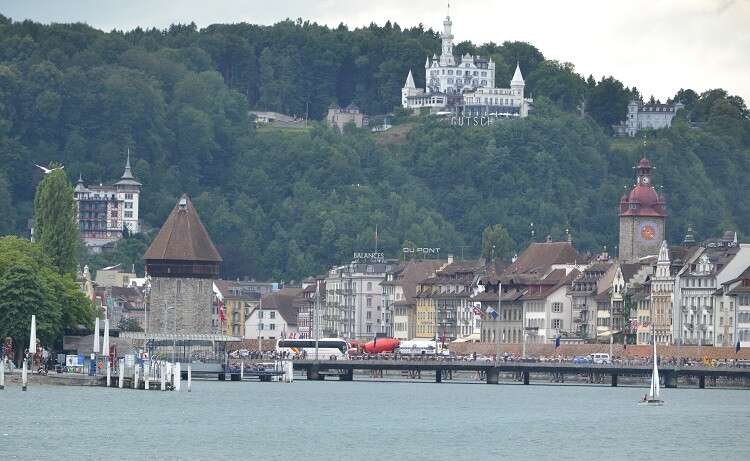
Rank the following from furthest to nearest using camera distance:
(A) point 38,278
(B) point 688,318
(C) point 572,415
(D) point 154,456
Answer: (B) point 688,318 < (A) point 38,278 < (C) point 572,415 < (D) point 154,456

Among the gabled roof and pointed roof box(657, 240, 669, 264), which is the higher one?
the gabled roof

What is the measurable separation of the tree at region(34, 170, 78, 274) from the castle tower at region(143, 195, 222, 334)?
14.7 meters

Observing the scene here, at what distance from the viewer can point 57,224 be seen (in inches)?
5807

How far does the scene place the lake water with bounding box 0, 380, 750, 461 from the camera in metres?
88.7

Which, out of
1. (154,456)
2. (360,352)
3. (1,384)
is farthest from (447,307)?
(154,456)

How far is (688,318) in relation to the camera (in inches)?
6496

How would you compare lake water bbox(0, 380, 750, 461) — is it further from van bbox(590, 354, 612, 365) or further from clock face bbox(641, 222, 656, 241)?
clock face bbox(641, 222, 656, 241)

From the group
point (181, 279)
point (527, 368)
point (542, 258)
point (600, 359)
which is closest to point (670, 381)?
point (527, 368)

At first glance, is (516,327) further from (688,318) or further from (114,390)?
(114,390)

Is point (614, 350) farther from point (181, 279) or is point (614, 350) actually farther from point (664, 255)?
point (181, 279)

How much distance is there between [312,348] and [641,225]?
36.8 m

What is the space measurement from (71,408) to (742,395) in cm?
4607

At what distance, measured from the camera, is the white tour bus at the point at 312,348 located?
163750mm

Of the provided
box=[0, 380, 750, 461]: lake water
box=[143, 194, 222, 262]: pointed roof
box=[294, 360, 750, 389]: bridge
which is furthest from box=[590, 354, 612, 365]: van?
box=[143, 194, 222, 262]: pointed roof
